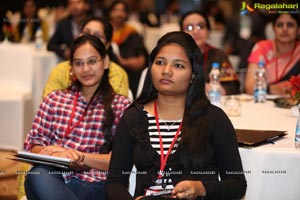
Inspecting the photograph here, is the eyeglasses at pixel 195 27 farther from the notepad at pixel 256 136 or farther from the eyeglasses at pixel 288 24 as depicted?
the notepad at pixel 256 136

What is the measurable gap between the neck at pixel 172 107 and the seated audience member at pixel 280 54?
1.59 metres

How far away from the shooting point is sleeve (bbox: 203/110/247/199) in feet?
6.82

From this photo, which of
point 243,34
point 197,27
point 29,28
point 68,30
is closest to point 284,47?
point 197,27

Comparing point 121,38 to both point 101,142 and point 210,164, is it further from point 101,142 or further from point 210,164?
point 210,164

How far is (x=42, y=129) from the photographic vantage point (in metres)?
2.69

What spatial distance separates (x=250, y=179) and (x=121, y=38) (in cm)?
341

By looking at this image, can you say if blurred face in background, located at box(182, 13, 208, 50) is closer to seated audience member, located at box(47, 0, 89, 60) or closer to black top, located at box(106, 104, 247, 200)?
black top, located at box(106, 104, 247, 200)

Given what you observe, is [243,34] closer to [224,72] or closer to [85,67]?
[224,72]

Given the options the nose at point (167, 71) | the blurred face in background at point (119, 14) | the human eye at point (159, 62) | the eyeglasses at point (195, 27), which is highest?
the blurred face in background at point (119, 14)

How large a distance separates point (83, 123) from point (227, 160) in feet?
2.90

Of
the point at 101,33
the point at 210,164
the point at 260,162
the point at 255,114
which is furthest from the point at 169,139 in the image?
the point at 101,33

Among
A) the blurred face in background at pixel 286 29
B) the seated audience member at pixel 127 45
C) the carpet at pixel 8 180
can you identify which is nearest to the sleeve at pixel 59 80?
the carpet at pixel 8 180

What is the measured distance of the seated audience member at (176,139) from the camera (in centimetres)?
212

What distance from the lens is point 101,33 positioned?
3.63 metres
